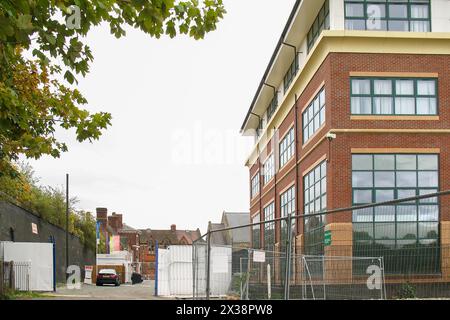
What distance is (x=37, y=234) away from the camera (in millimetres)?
40281

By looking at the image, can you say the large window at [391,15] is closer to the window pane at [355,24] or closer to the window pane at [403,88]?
the window pane at [355,24]

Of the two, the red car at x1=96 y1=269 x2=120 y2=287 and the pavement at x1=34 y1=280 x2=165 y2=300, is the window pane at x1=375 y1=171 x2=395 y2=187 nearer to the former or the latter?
the pavement at x1=34 y1=280 x2=165 y2=300

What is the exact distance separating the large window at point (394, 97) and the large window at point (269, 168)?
1598cm

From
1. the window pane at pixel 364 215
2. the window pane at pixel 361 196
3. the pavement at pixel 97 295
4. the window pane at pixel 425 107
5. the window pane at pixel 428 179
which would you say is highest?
the window pane at pixel 425 107

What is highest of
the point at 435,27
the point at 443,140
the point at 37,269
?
the point at 435,27

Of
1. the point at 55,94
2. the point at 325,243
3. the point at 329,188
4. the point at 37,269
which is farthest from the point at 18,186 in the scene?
the point at 325,243

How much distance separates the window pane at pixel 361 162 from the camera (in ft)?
90.5

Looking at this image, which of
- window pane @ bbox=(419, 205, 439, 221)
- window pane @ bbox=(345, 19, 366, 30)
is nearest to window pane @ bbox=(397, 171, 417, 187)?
window pane @ bbox=(345, 19, 366, 30)

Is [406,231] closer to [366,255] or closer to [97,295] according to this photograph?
[366,255]

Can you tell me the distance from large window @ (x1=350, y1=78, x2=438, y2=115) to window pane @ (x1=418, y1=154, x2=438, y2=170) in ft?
6.03

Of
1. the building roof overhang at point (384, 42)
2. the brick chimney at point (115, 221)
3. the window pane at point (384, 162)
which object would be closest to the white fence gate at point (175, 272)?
the window pane at point (384, 162)
